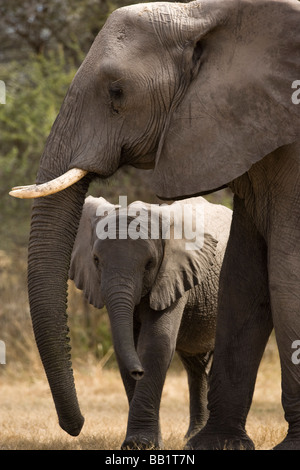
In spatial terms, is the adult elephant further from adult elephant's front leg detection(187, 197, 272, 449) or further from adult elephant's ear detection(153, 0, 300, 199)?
adult elephant's front leg detection(187, 197, 272, 449)

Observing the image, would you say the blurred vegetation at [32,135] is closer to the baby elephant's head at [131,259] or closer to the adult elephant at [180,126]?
the baby elephant's head at [131,259]

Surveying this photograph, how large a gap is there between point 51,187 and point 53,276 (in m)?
0.43

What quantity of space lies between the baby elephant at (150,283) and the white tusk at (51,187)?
1.14 metres

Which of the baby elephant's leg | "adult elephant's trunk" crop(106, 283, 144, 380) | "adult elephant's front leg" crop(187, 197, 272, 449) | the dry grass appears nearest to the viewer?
"adult elephant's trunk" crop(106, 283, 144, 380)

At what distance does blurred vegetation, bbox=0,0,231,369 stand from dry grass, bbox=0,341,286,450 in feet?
2.50

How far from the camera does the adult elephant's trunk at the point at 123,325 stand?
5293 mm

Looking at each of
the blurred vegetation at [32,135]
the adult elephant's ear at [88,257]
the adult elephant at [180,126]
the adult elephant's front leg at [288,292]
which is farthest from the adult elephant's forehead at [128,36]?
the blurred vegetation at [32,135]

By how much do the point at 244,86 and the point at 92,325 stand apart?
7432 millimetres

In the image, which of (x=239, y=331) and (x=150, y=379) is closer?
(x=239, y=331)

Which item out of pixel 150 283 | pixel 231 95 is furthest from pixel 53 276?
pixel 150 283

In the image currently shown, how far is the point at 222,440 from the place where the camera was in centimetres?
553

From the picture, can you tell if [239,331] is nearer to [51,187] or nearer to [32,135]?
[51,187]

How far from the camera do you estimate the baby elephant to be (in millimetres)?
5867

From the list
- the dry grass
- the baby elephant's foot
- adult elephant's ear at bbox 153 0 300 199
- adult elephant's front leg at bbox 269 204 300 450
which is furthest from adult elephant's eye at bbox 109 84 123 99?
the dry grass
